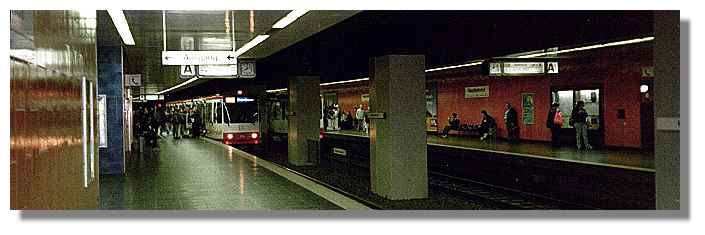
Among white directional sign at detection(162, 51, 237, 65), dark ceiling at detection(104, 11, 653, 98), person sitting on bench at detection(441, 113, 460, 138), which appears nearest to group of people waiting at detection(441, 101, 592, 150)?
person sitting on bench at detection(441, 113, 460, 138)

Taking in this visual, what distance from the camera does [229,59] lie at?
14484mm

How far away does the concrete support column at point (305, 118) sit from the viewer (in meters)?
24.5

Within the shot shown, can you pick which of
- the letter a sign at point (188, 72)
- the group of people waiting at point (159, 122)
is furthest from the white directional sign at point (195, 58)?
the group of people waiting at point (159, 122)

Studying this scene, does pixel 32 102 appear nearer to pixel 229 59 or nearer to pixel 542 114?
pixel 229 59

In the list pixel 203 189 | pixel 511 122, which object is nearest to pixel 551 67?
pixel 511 122

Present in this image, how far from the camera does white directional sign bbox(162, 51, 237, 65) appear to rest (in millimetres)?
13758

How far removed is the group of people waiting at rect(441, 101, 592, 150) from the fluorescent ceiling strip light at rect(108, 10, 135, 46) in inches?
506

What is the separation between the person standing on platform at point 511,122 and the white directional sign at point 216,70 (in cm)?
1466

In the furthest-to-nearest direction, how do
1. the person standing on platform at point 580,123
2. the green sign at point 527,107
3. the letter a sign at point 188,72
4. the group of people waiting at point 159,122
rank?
1. the group of people waiting at point 159,122
2. the green sign at point 527,107
3. the person standing on platform at point 580,123
4. the letter a sign at point 188,72

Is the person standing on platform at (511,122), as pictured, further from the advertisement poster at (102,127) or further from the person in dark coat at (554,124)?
the advertisement poster at (102,127)

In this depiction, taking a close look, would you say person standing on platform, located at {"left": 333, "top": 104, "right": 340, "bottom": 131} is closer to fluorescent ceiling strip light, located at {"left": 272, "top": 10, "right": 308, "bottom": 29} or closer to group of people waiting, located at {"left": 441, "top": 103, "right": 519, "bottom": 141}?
group of people waiting, located at {"left": 441, "top": 103, "right": 519, "bottom": 141}

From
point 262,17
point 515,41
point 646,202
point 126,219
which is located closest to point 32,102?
point 126,219

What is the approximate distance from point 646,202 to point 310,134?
11606 mm

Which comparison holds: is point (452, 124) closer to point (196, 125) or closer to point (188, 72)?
point (196, 125)
